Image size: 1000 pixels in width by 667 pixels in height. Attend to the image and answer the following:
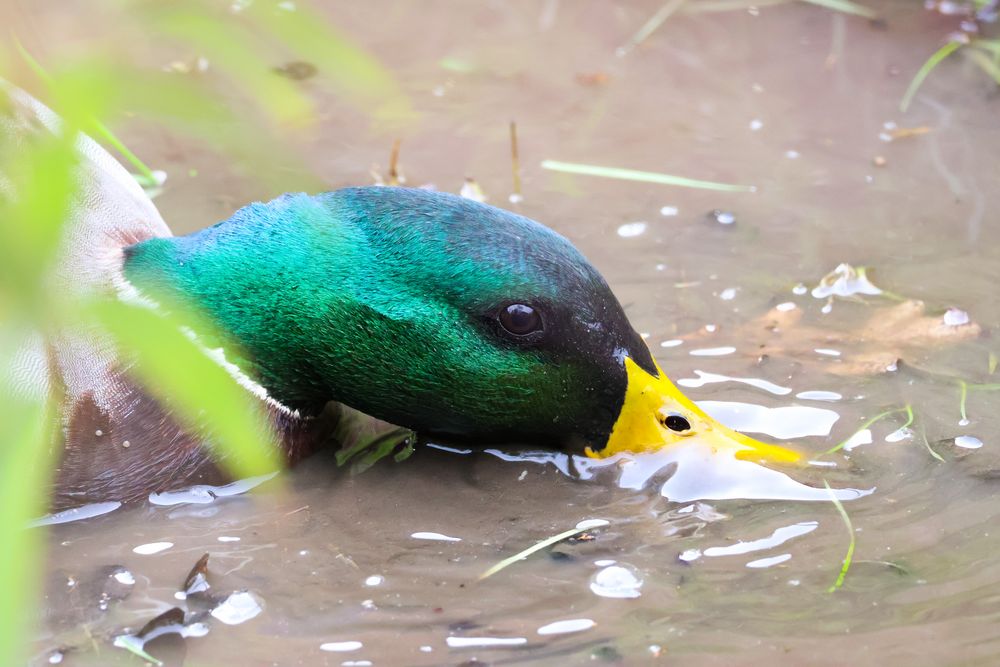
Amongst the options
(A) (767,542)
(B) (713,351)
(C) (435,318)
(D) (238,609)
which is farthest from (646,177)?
(D) (238,609)

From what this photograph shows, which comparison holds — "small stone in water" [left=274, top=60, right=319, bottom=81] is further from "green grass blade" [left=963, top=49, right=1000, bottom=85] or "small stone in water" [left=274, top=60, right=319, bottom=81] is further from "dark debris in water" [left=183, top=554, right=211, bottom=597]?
"green grass blade" [left=963, top=49, right=1000, bottom=85]

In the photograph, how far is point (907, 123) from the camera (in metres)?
4.45

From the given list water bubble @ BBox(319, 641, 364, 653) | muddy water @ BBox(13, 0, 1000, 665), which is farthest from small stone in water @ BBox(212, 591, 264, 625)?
water bubble @ BBox(319, 641, 364, 653)

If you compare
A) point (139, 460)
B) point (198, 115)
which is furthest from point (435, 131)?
point (198, 115)

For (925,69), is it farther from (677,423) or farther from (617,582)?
(617,582)

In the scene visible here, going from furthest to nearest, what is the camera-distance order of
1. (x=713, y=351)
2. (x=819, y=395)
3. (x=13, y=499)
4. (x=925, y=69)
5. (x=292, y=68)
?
(x=925, y=69) < (x=713, y=351) < (x=819, y=395) < (x=292, y=68) < (x=13, y=499)

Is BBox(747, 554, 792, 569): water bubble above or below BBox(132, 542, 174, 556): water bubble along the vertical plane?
above

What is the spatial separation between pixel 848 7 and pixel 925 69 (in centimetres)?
55

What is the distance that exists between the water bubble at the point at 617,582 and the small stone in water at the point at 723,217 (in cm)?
185

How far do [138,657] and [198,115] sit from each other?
1.61 metres

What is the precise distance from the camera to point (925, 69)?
4.65 metres

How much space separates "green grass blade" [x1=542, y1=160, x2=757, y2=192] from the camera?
4.14m

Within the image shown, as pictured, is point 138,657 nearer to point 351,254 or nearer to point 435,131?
point 351,254

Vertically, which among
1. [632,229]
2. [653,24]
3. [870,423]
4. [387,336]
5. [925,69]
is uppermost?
[653,24]
